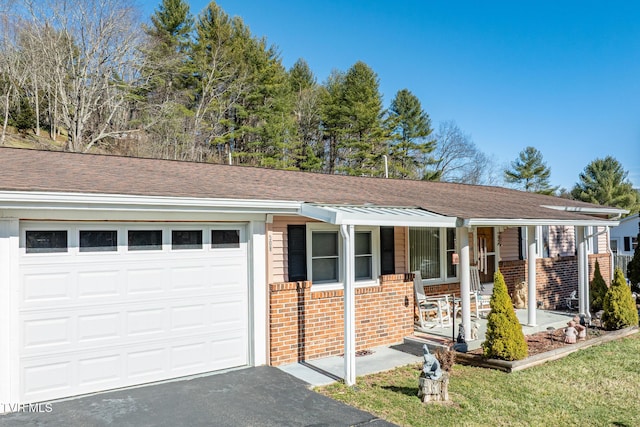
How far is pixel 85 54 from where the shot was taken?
2267 centimetres

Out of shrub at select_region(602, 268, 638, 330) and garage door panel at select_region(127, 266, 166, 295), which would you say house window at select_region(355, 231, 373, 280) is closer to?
garage door panel at select_region(127, 266, 166, 295)

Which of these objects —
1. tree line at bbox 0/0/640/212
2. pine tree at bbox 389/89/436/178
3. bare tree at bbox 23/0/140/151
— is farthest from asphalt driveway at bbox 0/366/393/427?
pine tree at bbox 389/89/436/178

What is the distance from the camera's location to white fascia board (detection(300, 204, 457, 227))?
6298mm

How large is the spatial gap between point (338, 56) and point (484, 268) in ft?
80.2

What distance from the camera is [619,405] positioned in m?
5.88

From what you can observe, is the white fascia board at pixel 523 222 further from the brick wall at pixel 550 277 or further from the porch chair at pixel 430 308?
the brick wall at pixel 550 277

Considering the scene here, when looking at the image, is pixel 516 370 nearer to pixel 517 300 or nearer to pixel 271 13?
pixel 517 300

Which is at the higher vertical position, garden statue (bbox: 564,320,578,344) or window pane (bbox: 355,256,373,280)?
window pane (bbox: 355,256,373,280)

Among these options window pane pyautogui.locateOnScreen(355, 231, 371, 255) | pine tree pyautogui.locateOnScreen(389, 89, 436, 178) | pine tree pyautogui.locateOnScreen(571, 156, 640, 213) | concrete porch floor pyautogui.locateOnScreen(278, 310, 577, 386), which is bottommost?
concrete porch floor pyautogui.locateOnScreen(278, 310, 577, 386)

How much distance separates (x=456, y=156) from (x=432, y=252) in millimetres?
30709

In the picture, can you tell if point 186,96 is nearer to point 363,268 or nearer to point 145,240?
point 363,268

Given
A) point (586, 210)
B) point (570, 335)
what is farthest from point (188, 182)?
point (586, 210)
